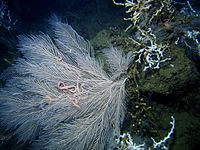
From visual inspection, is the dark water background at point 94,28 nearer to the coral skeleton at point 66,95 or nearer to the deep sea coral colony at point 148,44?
the deep sea coral colony at point 148,44


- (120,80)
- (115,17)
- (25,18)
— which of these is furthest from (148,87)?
(25,18)

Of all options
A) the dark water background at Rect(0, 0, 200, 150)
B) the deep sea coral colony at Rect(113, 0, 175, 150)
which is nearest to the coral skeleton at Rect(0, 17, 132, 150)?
the deep sea coral colony at Rect(113, 0, 175, 150)

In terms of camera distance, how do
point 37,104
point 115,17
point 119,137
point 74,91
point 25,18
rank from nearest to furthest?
point 119,137
point 74,91
point 37,104
point 115,17
point 25,18

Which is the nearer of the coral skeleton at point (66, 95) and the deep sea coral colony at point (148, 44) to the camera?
the deep sea coral colony at point (148, 44)

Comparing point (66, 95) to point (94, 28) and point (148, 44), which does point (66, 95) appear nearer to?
point (148, 44)

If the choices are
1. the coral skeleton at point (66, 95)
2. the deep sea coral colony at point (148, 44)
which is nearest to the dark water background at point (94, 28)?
the deep sea coral colony at point (148, 44)

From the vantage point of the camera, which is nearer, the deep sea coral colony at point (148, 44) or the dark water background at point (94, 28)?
the deep sea coral colony at point (148, 44)

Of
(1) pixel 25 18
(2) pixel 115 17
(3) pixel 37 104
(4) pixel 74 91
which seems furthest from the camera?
(1) pixel 25 18

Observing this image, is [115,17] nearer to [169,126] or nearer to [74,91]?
[74,91]
